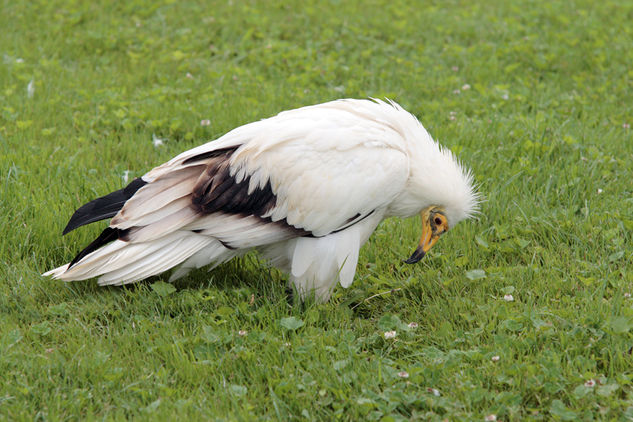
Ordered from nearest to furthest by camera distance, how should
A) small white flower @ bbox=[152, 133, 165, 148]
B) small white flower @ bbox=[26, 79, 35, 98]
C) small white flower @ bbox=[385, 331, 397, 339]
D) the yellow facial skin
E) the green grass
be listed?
the green grass, small white flower @ bbox=[385, 331, 397, 339], the yellow facial skin, small white flower @ bbox=[152, 133, 165, 148], small white flower @ bbox=[26, 79, 35, 98]

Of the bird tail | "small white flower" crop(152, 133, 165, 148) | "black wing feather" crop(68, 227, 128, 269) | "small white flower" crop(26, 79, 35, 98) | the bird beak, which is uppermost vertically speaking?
"small white flower" crop(26, 79, 35, 98)

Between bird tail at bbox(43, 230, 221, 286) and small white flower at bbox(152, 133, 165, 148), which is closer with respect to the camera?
bird tail at bbox(43, 230, 221, 286)

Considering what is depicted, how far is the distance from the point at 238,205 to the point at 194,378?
0.92 metres

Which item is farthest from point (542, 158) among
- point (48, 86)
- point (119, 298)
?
point (48, 86)

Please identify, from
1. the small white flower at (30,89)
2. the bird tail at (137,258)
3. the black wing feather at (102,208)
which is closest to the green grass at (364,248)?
the small white flower at (30,89)

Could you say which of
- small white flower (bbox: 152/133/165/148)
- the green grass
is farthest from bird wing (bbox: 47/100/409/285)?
small white flower (bbox: 152/133/165/148)

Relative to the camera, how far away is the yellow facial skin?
14.2 feet

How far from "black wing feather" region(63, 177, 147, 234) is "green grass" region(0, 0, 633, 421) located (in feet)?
1.35

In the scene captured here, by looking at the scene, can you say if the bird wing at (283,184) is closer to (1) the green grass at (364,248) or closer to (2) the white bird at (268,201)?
(2) the white bird at (268,201)

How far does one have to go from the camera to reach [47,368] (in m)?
3.51

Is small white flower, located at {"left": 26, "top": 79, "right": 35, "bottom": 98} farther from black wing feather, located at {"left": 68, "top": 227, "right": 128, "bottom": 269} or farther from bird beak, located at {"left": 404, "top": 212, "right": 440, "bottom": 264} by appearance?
bird beak, located at {"left": 404, "top": 212, "right": 440, "bottom": 264}

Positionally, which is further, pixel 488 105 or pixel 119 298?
pixel 488 105

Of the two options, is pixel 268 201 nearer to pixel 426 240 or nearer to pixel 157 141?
pixel 426 240

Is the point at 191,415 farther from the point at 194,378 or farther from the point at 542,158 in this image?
the point at 542,158
